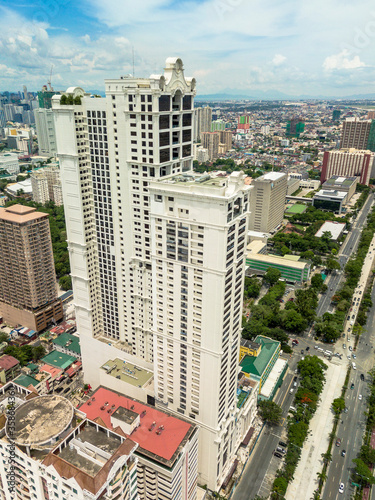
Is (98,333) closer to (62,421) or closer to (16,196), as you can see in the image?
(62,421)

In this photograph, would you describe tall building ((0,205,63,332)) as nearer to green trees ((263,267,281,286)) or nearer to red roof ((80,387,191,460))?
red roof ((80,387,191,460))

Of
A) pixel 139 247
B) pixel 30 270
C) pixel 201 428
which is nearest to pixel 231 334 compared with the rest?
pixel 201 428

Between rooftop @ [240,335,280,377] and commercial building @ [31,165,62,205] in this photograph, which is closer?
rooftop @ [240,335,280,377]

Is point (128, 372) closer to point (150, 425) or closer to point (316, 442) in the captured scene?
point (150, 425)

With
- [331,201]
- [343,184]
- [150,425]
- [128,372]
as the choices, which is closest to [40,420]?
[150,425]

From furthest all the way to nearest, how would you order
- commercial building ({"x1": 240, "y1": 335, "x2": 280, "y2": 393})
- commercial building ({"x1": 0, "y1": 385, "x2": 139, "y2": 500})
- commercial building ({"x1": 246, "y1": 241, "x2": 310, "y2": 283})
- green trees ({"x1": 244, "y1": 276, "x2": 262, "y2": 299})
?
1. commercial building ({"x1": 246, "y1": 241, "x2": 310, "y2": 283})
2. green trees ({"x1": 244, "y1": 276, "x2": 262, "y2": 299})
3. commercial building ({"x1": 240, "y1": 335, "x2": 280, "y2": 393})
4. commercial building ({"x1": 0, "y1": 385, "x2": 139, "y2": 500})

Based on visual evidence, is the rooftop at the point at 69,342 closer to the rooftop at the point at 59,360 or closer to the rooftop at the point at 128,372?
the rooftop at the point at 59,360

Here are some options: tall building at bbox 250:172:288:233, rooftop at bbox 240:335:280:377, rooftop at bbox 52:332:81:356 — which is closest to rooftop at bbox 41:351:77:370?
rooftop at bbox 52:332:81:356
